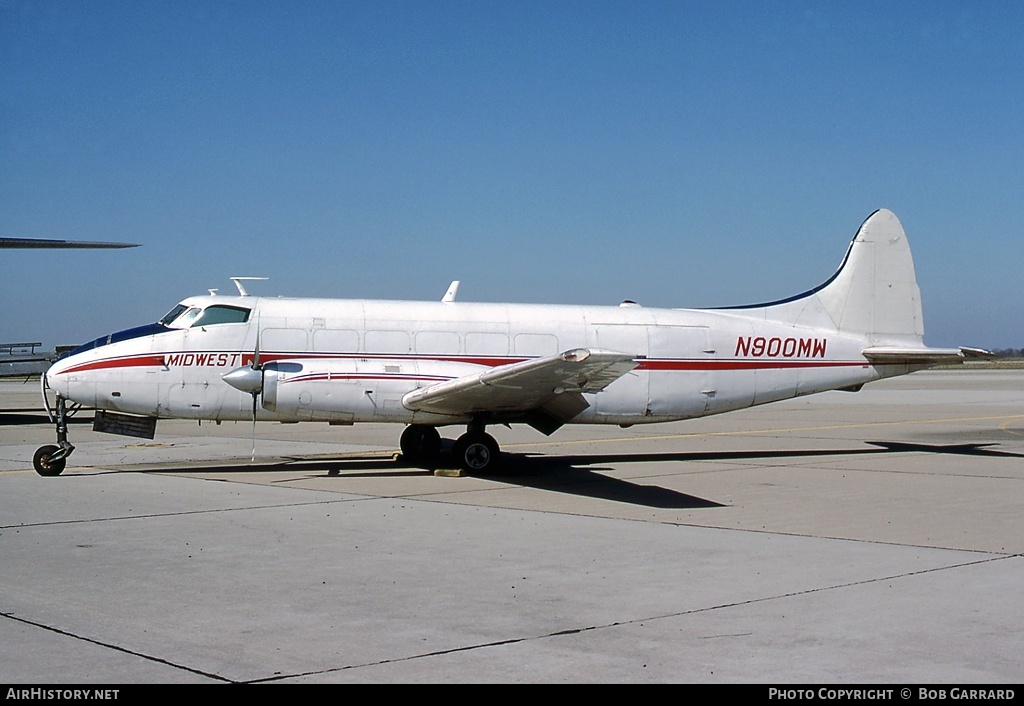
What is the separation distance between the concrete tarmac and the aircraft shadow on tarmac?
12cm

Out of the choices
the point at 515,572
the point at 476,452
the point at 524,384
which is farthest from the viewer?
the point at 476,452

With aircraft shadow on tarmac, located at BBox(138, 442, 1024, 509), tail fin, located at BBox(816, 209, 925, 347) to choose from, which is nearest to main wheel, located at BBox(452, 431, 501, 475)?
aircraft shadow on tarmac, located at BBox(138, 442, 1024, 509)

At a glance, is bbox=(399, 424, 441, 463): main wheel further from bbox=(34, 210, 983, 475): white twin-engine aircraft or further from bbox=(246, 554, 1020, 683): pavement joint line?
bbox=(246, 554, 1020, 683): pavement joint line

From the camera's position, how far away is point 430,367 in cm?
1719

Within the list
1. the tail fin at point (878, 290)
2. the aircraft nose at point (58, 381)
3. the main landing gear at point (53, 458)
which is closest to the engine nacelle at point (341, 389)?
the main landing gear at point (53, 458)

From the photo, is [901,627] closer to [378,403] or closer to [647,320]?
[378,403]

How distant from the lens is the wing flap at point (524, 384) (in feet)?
46.3

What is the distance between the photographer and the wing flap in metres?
14.1

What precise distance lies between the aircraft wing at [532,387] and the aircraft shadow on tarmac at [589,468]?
1134mm

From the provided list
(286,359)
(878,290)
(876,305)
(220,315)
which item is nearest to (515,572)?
(286,359)

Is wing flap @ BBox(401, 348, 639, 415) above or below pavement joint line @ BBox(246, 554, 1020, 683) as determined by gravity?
above

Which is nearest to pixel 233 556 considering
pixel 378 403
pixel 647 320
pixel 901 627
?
pixel 901 627

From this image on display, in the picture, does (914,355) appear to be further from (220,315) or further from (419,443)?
(220,315)

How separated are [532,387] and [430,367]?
2.28 m
